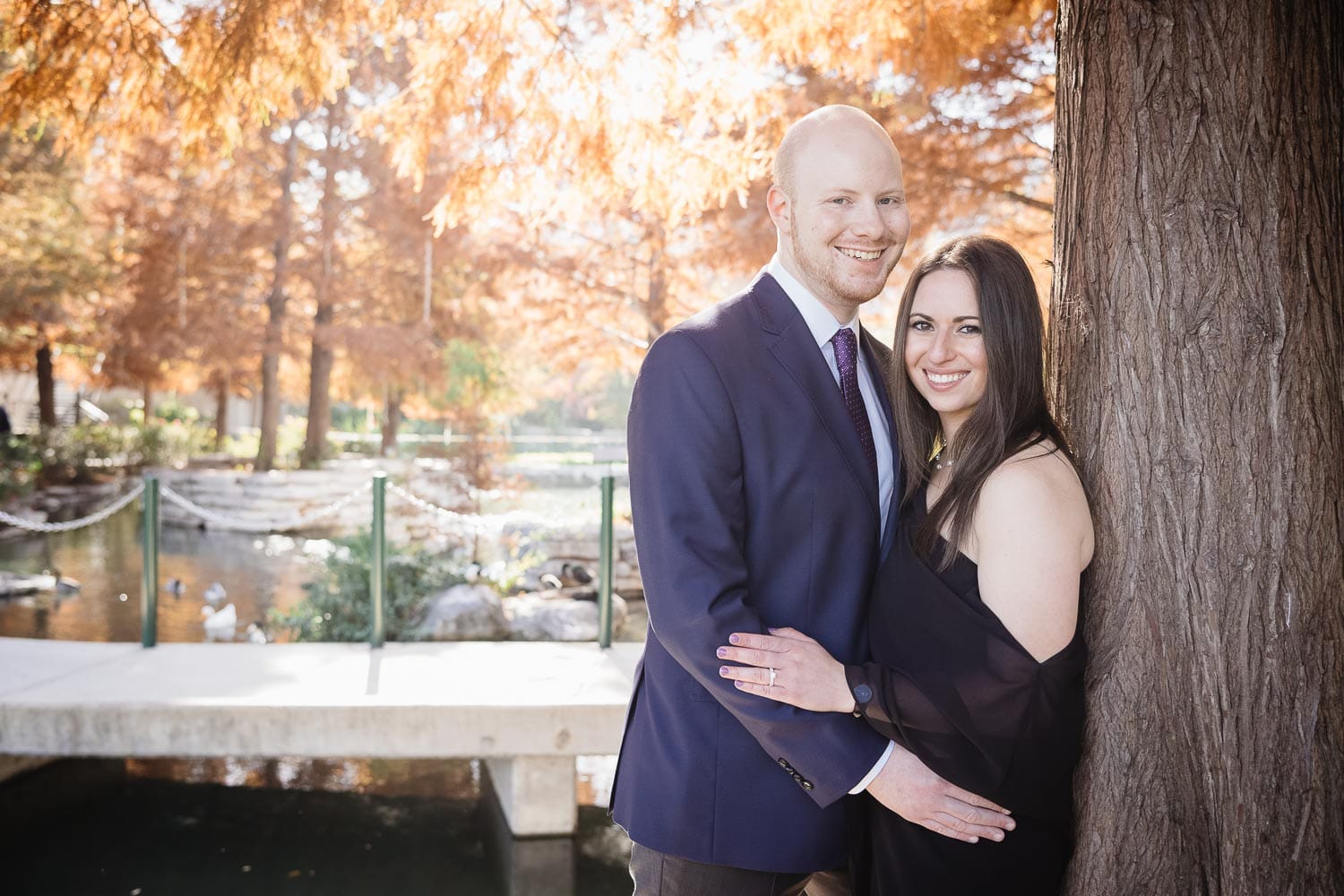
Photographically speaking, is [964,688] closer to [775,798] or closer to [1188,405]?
[775,798]

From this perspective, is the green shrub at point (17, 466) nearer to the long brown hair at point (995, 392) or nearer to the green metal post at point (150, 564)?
the green metal post at point (150, 564)

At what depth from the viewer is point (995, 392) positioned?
2.29 metres

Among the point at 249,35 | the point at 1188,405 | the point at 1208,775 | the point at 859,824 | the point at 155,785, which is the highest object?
the point at 249,35

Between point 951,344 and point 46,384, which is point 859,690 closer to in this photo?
point 951,344

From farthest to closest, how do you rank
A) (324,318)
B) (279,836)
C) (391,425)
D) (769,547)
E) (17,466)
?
1. (391,425)
2. (324,318)
3. (17,466)
4. (279,836)
5. (769,547)

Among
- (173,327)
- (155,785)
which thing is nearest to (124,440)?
(173,327)

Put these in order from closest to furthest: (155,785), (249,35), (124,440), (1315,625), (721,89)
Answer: (1315,625)
(249,35)
(721,89)
(155,785)
(124,440)

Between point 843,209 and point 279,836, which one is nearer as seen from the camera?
point 843,209

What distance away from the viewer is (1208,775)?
2162mm

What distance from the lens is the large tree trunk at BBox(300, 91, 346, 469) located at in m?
19.3

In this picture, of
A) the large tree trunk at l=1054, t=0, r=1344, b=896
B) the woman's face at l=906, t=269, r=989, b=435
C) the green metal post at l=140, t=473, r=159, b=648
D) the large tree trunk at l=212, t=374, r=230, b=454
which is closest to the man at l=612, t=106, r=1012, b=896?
the woman's face at l=906, t=269, r=989, b=435

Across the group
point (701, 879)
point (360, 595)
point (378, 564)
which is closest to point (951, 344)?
point (701, 879)

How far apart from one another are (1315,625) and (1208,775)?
0.38 metres

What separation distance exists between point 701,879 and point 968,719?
2.35 feet
